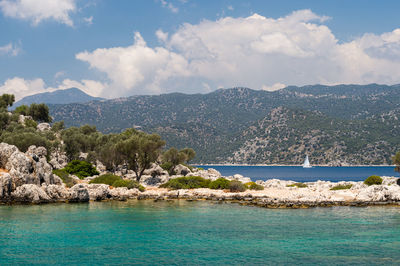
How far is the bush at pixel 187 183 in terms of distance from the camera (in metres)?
71.7

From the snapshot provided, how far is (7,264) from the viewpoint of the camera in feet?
83.7

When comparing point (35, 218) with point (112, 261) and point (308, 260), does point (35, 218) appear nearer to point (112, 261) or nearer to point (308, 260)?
point (112, 261)

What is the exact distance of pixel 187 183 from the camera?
242ft

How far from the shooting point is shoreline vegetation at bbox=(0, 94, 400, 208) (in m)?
53.8

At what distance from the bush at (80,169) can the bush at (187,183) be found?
19.2 meters

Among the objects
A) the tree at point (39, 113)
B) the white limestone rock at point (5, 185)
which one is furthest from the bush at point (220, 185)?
the tree at point (39, 113)

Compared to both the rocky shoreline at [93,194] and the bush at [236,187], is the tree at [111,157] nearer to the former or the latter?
the rocky shoreline at [93,194]

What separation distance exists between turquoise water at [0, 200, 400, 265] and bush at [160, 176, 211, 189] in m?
20.8

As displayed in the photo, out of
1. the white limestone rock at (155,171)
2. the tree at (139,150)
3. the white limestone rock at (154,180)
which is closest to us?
the tree at (139,150)

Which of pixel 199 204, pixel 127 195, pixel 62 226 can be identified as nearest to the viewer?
pixel 62 226

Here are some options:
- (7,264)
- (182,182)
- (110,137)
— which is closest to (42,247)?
(7,264)

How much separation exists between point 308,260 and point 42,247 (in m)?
20.1

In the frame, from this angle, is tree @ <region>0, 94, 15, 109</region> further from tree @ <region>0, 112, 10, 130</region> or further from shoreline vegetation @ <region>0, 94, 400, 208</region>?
shoreline vegetation @ <region>0, 94, 400, 208</region>

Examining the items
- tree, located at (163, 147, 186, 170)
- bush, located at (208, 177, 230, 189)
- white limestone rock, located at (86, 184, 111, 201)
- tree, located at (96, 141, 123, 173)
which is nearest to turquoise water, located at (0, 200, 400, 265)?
white limestone rock, located at (86, 184, 111, 201)
